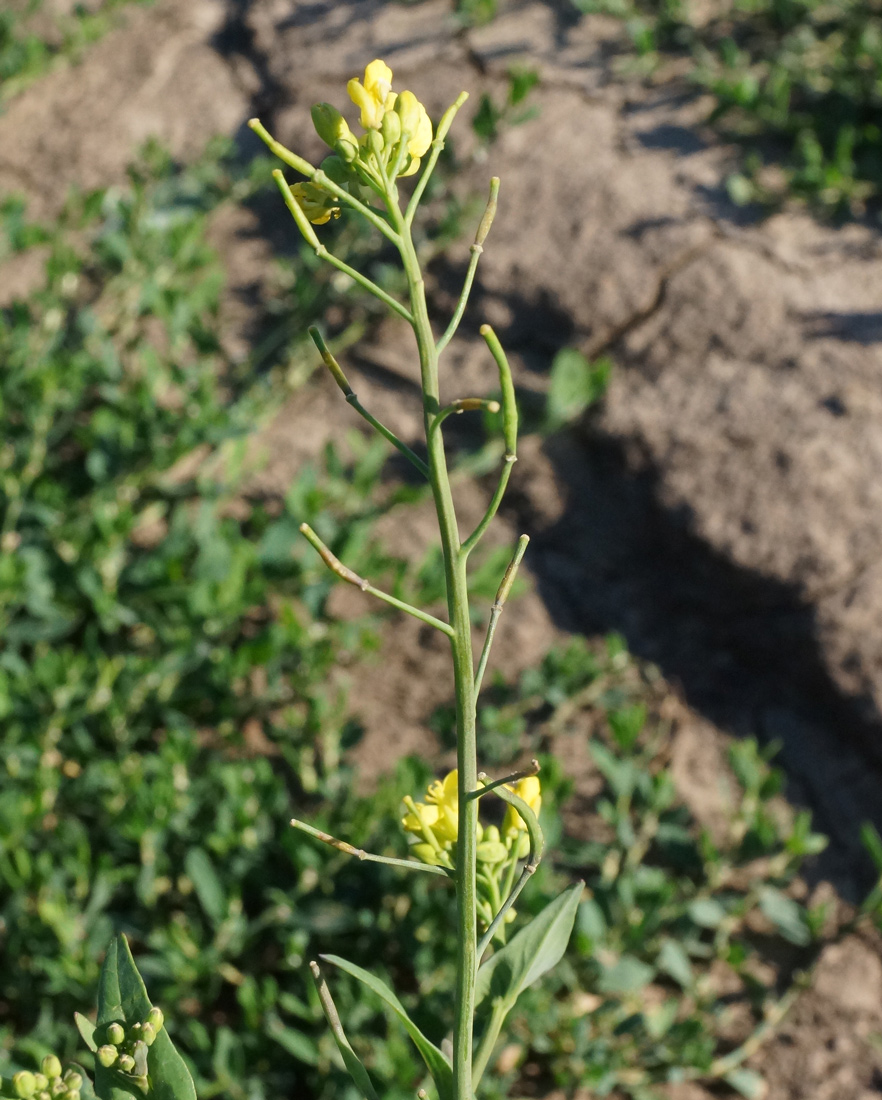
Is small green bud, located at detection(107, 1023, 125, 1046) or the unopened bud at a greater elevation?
the unopened bud

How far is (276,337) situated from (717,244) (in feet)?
3.97

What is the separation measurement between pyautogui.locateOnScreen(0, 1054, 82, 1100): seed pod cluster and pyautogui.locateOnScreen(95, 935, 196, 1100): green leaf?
0.02 meters

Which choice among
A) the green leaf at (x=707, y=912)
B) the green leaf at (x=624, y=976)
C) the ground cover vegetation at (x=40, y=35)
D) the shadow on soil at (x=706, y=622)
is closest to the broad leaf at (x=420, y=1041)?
the green leaf at (x=624, y=976)

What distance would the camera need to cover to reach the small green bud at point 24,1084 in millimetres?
900

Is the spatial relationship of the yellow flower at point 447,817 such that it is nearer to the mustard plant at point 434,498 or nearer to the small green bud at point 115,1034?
the mustard plant at point 434,498

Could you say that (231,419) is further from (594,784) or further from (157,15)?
(157,15)

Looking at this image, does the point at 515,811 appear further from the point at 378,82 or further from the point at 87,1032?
the point at 378,82

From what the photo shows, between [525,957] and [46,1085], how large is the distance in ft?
1.46

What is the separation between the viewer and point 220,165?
11.3ft

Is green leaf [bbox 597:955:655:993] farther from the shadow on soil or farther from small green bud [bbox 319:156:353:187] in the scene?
small green bud [bbox 319:156:353:187]

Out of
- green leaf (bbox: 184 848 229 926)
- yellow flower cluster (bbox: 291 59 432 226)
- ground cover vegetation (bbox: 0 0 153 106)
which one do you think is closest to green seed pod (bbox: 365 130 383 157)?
yellow flower cluster (bbox: 291 59 432 226)

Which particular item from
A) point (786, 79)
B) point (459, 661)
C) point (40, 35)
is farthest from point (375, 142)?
point (40, 35)

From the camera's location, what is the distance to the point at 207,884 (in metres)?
1.87

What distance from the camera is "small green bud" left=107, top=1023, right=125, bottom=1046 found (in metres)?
0.91
